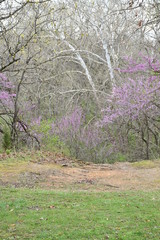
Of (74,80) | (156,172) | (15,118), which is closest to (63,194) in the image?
(156,172)

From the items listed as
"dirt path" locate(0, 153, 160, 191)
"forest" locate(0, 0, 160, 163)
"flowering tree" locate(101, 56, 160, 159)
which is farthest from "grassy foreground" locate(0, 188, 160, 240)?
"flowering tree" locate(101, 56, 160, 159)

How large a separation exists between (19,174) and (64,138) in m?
6.36

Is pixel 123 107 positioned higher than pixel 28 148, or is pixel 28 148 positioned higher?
pixel 123 107

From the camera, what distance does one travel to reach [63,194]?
29.0 ft

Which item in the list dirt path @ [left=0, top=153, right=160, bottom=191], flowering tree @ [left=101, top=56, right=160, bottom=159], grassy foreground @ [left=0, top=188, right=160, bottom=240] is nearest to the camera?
grassy foreground @ [left=0, top=188, right=160, bottom=240]

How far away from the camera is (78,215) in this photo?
7.05 m

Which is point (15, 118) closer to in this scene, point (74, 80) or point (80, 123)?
point (80, 123)

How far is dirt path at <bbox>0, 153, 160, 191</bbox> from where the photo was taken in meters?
10.5

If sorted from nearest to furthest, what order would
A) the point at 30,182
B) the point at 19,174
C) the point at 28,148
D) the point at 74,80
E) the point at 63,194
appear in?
the point at 63,194, the point at 30,182, the point at 19,174, the point at 28,148, the point at 74,80

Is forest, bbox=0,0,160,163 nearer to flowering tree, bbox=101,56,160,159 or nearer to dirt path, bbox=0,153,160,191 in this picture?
flowering tree, bbox=101,56,160,159

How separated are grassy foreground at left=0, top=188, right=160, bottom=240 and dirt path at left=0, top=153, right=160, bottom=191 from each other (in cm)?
118

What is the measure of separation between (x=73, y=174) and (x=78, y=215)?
5.02 meters

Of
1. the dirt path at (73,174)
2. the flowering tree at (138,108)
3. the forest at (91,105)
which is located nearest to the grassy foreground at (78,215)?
the dirt path at (73,174)

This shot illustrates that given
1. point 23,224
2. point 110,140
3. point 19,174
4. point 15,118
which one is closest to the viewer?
point 23,224
